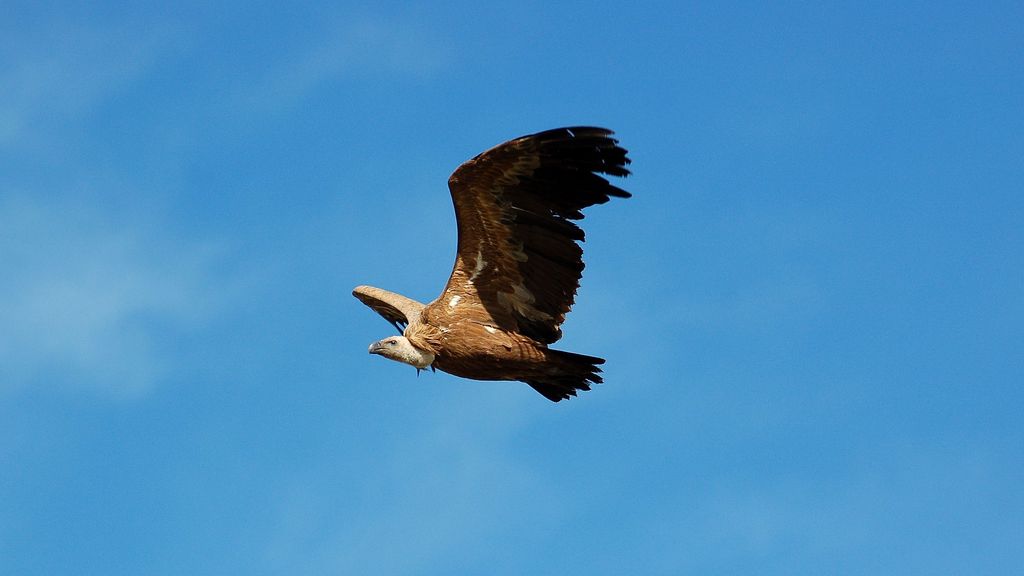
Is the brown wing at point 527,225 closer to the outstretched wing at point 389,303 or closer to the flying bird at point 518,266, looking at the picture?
the flying bird at point 518,266

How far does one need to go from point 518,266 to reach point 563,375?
1.20 meters

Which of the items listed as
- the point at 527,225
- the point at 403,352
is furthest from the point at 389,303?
the point at 527,225

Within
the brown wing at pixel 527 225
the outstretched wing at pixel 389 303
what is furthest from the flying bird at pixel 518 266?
the outstretched wing at pixel 389 303

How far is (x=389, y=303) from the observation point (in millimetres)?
16844

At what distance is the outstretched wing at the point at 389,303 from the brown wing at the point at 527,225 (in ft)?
5.23

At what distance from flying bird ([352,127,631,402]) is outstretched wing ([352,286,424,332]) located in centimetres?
120

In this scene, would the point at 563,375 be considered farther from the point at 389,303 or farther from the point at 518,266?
the point at 389,303

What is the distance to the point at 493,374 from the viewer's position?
14.9 meters

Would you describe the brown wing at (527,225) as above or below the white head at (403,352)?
above

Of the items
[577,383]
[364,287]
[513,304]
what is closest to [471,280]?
[513,304]

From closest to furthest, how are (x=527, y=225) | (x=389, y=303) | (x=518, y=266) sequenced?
(x=527, y=225) < (x=518, y=266) < (x=389, y=303)

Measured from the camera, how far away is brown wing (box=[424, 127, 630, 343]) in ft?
45.0

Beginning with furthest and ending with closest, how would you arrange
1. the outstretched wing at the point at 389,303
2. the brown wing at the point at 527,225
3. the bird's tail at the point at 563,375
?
the outstretched wing at the point at 389,303 → the bird's tail at the point at 563,375 → the brown wing at the point at 527,225

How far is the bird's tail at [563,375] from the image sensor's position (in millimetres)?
14422
